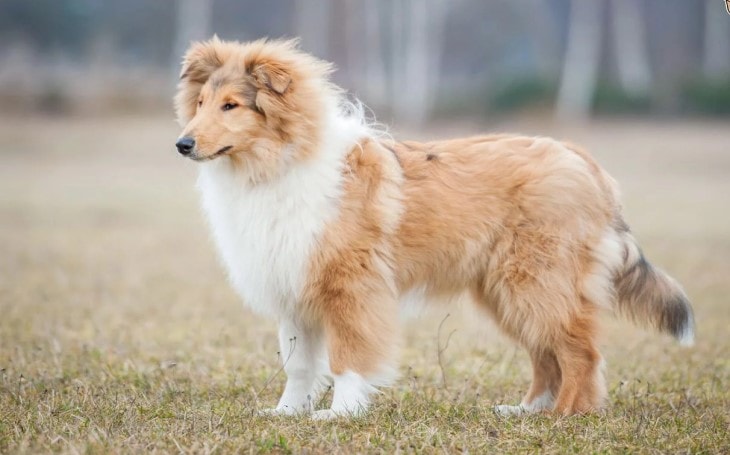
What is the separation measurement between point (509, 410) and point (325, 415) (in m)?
1.12

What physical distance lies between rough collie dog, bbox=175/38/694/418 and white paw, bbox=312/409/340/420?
0.04 feet

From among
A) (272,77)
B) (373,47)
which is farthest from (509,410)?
(373,47)

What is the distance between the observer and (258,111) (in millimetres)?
5445

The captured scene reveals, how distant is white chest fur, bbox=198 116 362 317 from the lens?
526 centimetres

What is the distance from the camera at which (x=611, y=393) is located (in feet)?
20.1

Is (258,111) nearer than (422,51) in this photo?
Yes

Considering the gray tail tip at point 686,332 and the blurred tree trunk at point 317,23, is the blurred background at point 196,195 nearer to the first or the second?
the blurred tree trunk at point 317,23

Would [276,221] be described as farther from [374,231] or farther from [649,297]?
[649,297]

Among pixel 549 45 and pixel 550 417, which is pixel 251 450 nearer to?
pixel 550 417

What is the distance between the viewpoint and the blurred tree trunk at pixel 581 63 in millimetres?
33312

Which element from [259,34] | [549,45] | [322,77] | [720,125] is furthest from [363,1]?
[322,77]

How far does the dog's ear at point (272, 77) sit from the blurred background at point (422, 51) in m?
25.6

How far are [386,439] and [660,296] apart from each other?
2099mm

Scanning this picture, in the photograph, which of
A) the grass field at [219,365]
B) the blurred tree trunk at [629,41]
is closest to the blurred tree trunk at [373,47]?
the blurred tree trunk at [629,41]
